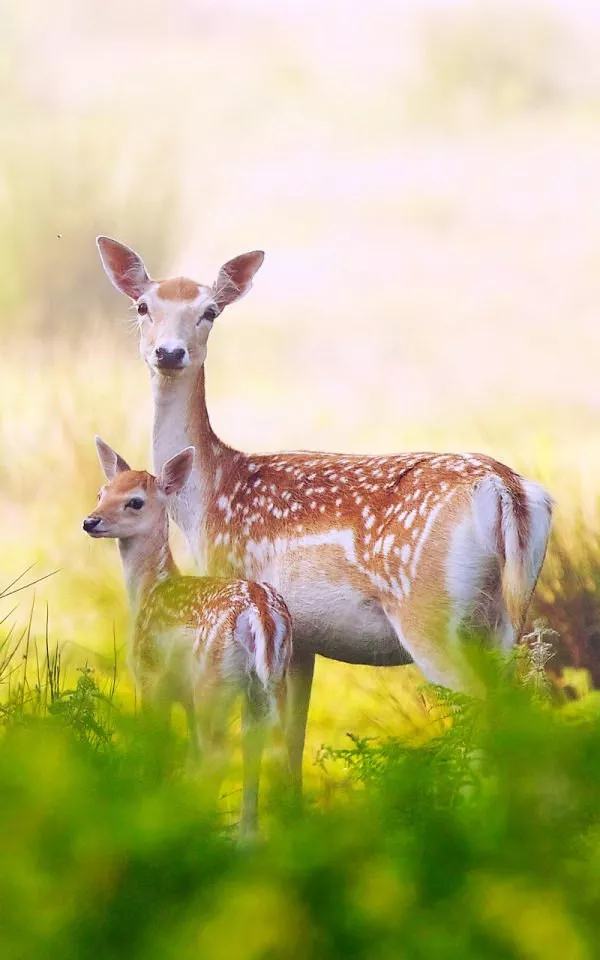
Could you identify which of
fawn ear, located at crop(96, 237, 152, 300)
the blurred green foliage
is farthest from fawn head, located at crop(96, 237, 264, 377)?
the blurred green foliage

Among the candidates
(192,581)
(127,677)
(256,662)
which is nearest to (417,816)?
(256,662)

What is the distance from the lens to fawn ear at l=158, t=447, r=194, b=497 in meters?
2.63

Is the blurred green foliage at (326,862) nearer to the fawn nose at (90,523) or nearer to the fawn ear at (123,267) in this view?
the fawn nose at (90,523)

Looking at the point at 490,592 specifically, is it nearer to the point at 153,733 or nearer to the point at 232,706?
the point at 232,706

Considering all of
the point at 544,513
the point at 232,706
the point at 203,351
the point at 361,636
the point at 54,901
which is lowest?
the point at 54,901

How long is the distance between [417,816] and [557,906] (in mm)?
108

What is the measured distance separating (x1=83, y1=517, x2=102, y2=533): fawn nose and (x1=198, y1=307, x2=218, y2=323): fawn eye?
51 cm

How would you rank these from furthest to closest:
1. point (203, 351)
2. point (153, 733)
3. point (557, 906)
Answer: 1. point (203, 351)
2. point (153, 733)
3. point (557, 906)

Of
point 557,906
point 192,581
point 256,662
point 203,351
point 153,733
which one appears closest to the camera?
point 557,906

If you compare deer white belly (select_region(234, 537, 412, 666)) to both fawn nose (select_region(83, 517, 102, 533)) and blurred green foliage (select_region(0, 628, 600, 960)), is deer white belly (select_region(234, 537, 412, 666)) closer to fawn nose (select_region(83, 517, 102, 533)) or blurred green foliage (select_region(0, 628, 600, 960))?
fawn nose (select_region(83, 517, 102, 533))

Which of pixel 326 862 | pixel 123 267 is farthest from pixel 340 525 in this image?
pixel 326 862

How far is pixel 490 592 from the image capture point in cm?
260

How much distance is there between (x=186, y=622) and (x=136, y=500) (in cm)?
30

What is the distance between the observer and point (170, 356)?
9.11 feet
